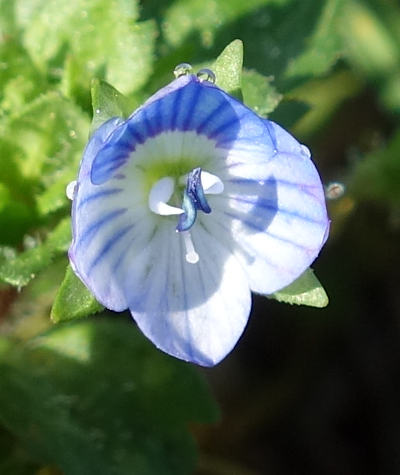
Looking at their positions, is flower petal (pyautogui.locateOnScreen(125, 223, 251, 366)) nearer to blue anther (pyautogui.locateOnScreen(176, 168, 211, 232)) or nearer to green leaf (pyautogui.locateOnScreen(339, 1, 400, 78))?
blue anther (pyautogui.locateOnScreen(176, 168, 211, 232))

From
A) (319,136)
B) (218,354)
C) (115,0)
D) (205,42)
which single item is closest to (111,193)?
(218,354)

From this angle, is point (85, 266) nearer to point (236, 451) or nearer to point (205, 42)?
point (205, 42)

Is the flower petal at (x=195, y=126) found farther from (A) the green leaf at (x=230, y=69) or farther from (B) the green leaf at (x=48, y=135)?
(B) the green leaf at (x=48, y=135)

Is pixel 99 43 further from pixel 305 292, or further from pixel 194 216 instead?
pixel 305 292

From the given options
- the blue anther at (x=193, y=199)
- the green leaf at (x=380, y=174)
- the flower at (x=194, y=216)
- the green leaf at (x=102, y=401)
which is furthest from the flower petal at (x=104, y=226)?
the green leaf at (x=380, y=174)

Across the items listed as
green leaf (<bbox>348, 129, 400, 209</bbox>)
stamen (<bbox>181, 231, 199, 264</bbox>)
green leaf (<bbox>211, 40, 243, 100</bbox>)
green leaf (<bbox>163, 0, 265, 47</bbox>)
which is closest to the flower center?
stamen (<bbox>181, 231, 199, 264</bbox>)
